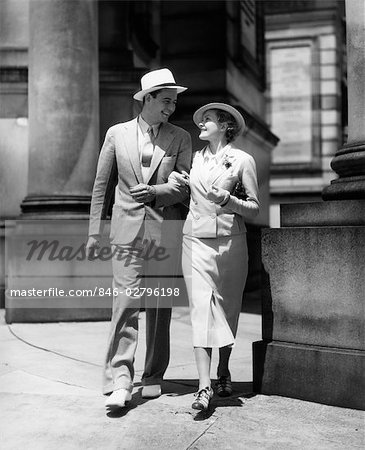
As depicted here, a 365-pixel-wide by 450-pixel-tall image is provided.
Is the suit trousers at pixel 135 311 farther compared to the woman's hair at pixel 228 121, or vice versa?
the woman's hair at pixel 228 121

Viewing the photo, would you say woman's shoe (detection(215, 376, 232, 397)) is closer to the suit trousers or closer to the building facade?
the suit trousers

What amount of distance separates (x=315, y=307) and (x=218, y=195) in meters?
1.07

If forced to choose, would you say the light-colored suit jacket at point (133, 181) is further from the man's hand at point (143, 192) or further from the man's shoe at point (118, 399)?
the man's shoe at point (118, 399)

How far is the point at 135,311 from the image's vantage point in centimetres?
452

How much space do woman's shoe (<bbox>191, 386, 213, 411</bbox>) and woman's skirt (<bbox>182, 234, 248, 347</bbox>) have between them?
0.96 ft

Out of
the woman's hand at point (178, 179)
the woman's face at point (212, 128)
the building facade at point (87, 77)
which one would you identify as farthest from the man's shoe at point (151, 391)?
the building facade at point (87, 77)

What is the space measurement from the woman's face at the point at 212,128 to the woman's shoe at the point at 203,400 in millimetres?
1634

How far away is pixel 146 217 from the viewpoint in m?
4.59

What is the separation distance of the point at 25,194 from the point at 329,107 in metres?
14.4

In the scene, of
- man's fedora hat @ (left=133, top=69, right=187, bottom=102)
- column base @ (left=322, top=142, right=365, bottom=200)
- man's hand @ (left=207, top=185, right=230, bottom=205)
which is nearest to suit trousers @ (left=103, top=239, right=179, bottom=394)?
man's hand @ (left=207, top=185, right=230, bottom=205)

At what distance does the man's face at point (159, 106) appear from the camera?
461 cm

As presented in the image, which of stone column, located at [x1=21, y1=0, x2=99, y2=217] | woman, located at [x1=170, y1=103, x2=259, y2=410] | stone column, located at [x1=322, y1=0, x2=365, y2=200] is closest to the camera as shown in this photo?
woman, located at [x1=170, y1=103, x2=259, y2=410]

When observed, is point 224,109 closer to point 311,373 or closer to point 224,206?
point 224,206

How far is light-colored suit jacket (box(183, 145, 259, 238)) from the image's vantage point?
14.7 ft
